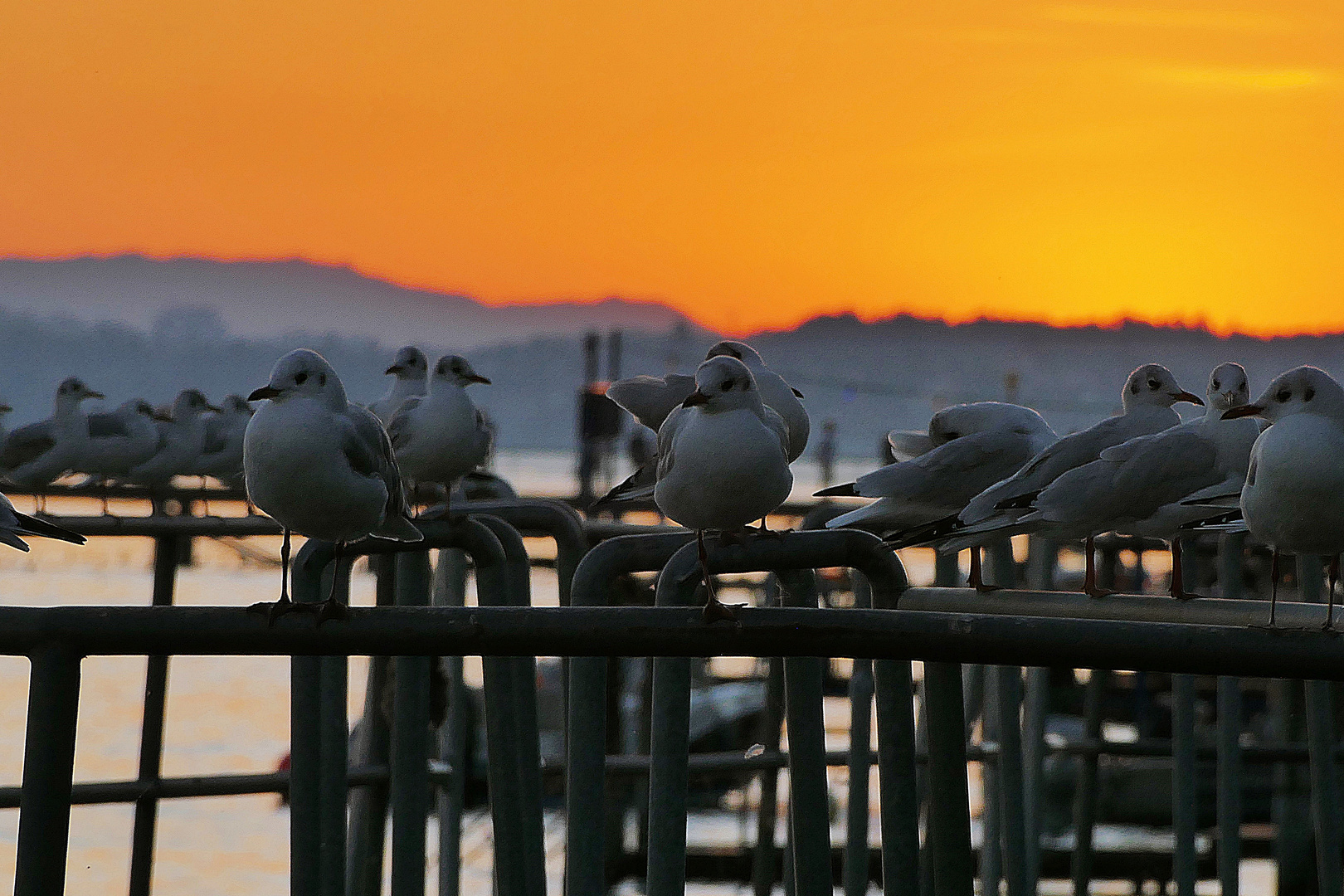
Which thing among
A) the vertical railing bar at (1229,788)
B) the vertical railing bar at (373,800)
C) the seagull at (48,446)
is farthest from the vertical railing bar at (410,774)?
the seagull at (48,446)

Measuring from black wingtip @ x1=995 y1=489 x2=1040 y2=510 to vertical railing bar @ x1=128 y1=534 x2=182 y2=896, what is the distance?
8.24 ft

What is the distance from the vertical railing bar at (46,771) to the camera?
A: 79.3 inches

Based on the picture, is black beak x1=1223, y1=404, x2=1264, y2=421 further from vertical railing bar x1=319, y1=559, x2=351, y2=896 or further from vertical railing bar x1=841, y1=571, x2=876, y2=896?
vertical railing bar x1=319, y1=559, x2=351, y2=896

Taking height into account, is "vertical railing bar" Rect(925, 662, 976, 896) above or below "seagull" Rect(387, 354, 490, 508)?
below

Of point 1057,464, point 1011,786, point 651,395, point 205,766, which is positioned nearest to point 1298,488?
point 1011,786

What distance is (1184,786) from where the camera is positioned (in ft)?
15.5

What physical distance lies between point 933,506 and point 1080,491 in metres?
0.66

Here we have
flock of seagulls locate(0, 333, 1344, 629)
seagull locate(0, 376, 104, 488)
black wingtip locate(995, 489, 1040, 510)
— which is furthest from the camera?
seagull locate(0, 376, 104, 488)

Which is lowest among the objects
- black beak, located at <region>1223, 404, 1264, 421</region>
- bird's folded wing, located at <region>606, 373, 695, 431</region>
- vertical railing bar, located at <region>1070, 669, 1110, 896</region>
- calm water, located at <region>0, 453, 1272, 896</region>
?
calm water, located at <region>0, 453, 1272, 896</region>

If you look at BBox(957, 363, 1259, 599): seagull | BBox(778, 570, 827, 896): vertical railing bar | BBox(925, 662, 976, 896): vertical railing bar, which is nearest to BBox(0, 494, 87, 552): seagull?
BBox(778, 570, 827, 896): vertical railing bar

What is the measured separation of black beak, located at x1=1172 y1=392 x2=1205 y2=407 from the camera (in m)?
5.92

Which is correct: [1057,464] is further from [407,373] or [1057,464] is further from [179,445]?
[179,445]

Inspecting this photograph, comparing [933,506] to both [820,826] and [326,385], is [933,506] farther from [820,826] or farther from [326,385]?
[820,826]

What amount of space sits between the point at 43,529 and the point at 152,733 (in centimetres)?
102
